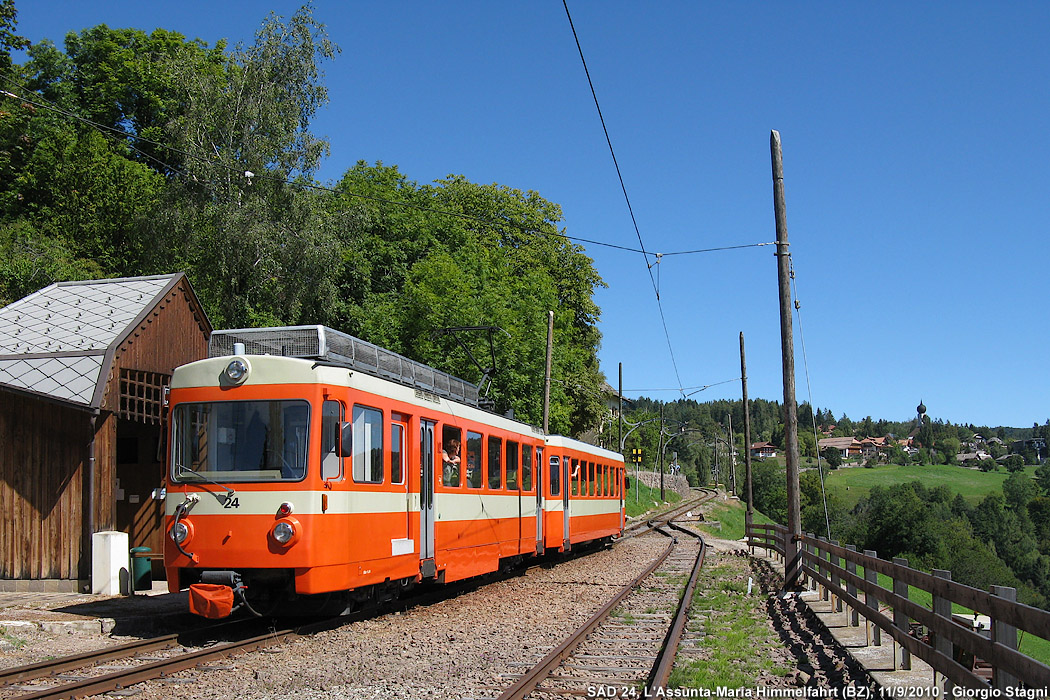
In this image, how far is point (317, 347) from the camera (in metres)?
10.6

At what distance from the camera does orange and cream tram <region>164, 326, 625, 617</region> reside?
9.78m

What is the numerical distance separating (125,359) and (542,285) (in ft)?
75.7

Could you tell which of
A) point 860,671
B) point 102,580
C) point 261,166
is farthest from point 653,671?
point 261,166

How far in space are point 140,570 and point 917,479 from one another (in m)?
146

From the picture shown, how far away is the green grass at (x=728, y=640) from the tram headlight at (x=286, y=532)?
392 centimetres

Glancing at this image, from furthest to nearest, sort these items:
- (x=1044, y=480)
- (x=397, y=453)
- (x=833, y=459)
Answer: (x=833, y=459) < (x=1044, y=480) < (x=397, y=453)

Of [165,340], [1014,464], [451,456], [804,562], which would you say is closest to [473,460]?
[451,456]

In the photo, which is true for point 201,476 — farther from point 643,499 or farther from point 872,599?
point 643,499

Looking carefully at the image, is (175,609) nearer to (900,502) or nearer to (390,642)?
(390,642)

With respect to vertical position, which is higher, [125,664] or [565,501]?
[565,501]

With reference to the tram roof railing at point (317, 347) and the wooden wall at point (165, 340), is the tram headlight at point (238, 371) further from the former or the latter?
the wooden wall at point (165, 340)

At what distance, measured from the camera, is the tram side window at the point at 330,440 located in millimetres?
9961

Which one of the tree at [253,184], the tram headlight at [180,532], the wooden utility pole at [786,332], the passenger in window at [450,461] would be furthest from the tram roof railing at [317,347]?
the tree at [253,184]

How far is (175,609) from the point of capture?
1202cm
